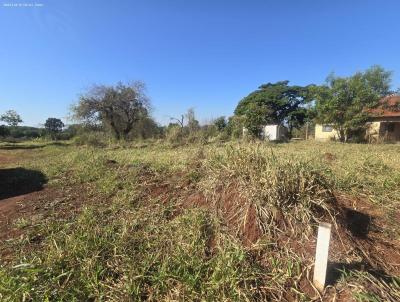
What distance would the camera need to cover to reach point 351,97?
611 inches

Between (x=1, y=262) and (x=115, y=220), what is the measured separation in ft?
3.23

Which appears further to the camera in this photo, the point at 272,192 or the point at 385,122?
the point at 385,122

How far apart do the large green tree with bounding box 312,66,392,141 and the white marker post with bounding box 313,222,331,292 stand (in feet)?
51.7

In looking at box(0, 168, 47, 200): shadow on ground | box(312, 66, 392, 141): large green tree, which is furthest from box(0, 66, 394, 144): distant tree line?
box(0, 168, 47, 200): shadow on ground

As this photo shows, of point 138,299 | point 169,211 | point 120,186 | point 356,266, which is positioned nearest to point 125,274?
point 138,299

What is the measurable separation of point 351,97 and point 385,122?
4.11 m

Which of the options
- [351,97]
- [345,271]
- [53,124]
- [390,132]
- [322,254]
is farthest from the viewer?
[53,124]

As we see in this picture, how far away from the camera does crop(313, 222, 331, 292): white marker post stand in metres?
1.58

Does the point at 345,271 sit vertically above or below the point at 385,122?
below

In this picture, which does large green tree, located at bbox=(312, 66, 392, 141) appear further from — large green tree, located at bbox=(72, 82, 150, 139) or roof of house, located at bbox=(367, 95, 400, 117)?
large green tree, located at bbox=(72, 82, 150, 139)

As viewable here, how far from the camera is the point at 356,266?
1.95 m

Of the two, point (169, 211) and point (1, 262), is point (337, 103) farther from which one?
point (1, 262)

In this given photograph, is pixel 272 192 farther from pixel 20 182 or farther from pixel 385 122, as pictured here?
pixel 385 122

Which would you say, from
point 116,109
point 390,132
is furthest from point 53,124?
point 390,132
